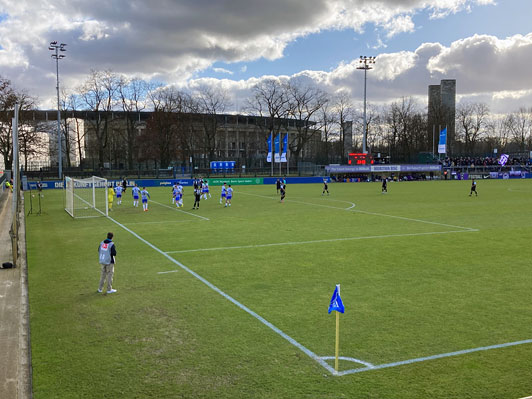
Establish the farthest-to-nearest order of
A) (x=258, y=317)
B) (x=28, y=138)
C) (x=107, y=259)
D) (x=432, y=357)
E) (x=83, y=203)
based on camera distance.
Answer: (x=28, y=138) → (x=83, y=203) → (x=107, y=259) → (x=258, y=317) → (x=432, y=357)

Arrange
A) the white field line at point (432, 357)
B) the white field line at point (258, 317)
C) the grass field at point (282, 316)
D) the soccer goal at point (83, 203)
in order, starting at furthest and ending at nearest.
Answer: the soccer goal at point (83, 203) → the white field line at point (258, 317) → the white field line at point (432, 357) → the grass field at point (282, 316)

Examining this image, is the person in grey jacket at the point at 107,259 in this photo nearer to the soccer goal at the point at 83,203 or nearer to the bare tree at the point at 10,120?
the soccer goal at the point at 83,203

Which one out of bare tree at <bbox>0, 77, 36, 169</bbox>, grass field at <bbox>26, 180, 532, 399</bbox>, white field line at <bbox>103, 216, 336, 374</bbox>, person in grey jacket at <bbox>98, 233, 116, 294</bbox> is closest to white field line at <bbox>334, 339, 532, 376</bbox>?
grass field at <bbox>26, 180, 532, 399</bbox>

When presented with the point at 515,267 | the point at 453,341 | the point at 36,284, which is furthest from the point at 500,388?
the point at 36,284

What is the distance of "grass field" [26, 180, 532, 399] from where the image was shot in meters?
6.51

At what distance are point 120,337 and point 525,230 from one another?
19.9 metres

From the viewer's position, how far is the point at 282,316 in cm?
933

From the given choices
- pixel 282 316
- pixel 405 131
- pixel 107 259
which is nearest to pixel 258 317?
pixel 282 316

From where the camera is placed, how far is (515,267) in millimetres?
13609

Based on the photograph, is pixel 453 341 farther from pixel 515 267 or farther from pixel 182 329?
pixel 515 267

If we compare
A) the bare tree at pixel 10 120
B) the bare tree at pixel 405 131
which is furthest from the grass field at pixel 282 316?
the bare tree at pixel 405 131

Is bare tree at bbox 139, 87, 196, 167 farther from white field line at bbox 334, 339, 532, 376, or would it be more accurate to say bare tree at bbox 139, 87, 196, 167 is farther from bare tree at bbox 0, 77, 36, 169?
white field line at bbox 334, 339, 532, 376

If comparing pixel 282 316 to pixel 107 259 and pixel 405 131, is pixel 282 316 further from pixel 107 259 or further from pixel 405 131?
pixel 405 131

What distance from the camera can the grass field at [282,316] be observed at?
6.51m
